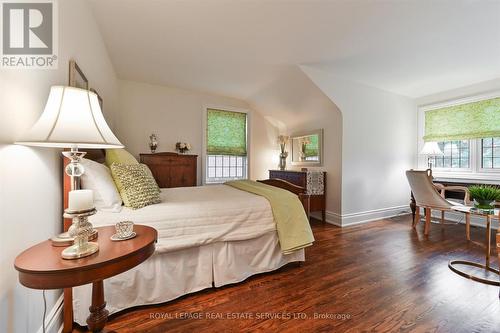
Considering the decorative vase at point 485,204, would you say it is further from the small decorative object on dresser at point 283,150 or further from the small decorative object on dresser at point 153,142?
the small decorative object on dresser at point 153,142

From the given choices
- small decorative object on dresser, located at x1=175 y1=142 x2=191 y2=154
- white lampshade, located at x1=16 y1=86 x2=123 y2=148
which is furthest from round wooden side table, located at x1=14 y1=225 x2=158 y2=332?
small decorative object on dresser, located at x1=175 y1=142 x2=191 y2=154

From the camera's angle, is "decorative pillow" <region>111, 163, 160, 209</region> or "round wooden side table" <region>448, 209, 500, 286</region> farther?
"round wooden side table" <region>448, 209, 500, 286</region>

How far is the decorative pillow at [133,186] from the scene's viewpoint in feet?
5.33

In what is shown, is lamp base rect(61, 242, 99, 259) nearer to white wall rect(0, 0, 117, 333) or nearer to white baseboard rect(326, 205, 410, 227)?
white wall rect(0, 0, 117, 333)

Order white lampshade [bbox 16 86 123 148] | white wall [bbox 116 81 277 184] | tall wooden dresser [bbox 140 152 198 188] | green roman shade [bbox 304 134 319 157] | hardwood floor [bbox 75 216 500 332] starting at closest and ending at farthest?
white lampshade [bbox 16 86 123 148], hardwood floor [bbox 75 216 500 332], tall wooden dresser [bbox 140 152 198 188], white wall [bbox 116 81 277 184], green roman shade [bbox 304 134 319 157]

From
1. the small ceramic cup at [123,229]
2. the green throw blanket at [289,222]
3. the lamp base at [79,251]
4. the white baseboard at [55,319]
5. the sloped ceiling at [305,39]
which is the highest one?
the sloped ceiling at [305,39]

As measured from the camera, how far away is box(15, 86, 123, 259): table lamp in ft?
2.87

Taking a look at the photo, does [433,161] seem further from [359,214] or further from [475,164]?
[359,214]

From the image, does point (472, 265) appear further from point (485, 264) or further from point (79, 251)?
point (79, 251)

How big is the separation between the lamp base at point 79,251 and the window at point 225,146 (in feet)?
11.7

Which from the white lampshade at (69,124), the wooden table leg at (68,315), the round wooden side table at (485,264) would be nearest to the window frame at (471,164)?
the round wooden side table at (485,264)

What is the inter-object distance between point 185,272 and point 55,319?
79cm

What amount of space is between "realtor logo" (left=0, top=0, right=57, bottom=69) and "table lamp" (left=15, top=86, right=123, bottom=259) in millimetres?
318

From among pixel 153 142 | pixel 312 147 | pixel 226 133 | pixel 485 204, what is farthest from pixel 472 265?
pixel 153 142
